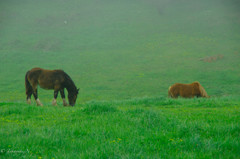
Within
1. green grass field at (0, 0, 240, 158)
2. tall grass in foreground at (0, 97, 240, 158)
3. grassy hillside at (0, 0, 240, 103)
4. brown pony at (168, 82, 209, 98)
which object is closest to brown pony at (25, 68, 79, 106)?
green grass field at (0, 0, 240, 158)

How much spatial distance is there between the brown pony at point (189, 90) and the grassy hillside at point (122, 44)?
28.9 ft

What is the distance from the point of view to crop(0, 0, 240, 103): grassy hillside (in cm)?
3100

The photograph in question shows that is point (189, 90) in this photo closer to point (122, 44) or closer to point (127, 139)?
point (127, 139)

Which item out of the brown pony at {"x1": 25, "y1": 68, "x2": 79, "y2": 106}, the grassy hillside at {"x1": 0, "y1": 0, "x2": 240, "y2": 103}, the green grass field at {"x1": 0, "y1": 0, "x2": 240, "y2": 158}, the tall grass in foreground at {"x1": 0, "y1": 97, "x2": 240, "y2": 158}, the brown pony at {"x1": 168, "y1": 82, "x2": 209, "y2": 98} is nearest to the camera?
the tall grass in foreground at {"x1": 0, "y1": 97, "x2": 240, "y2": 158}

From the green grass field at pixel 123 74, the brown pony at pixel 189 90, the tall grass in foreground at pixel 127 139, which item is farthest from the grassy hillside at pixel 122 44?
the tall grass in foreground at pixel 127 139

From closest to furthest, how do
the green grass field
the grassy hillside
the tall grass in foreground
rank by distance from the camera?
the tall grass in foreground < the green grass field < the grassy hillside

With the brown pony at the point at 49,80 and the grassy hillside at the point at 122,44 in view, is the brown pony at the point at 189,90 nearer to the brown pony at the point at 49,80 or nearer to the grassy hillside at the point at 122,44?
the brown pony at the point at 49,80

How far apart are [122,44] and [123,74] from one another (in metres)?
17.0

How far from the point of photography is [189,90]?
15.6 meters

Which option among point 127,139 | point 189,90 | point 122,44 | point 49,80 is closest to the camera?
point 127,139

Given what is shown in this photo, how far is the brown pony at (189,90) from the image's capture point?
603 inches

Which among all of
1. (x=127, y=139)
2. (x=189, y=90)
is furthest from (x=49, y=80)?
(x=127, y=139)

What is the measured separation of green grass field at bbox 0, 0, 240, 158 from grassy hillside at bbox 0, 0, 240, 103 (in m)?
0.21

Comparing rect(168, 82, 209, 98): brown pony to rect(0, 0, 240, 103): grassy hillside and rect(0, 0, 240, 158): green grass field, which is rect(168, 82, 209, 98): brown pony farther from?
rect(0, 0, 240, 103): grassy hillside
